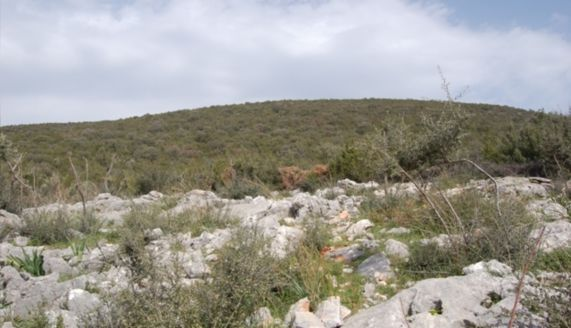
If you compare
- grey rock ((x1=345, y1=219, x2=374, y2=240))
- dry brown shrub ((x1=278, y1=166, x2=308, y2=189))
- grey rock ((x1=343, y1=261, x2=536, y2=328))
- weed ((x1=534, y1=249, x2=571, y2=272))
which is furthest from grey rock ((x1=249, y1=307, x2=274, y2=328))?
dry brown shrub ((x1=278, y1=166, x2=308, y2=189))

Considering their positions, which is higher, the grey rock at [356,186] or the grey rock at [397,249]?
the grey rock at [356,186]

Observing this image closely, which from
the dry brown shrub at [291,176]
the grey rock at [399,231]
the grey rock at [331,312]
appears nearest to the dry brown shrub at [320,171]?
the dry brown shrub at [291,176]

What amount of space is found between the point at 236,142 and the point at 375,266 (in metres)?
25.6

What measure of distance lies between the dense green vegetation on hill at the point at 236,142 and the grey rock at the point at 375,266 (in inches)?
301

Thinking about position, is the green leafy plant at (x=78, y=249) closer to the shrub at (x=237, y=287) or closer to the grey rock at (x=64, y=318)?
the grey rock at (x=64, y=318)

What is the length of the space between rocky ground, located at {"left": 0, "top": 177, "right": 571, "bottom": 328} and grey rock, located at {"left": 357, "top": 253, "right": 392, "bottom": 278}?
0.01 meters

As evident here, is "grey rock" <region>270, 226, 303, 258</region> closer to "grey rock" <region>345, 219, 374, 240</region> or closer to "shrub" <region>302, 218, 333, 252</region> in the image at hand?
"shrub" <region>302, 218, 333, 252</region>

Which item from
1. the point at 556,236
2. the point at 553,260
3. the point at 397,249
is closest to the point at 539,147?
the point at 556,236

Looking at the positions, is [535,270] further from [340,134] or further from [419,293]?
[340,134]

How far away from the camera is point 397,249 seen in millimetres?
6387

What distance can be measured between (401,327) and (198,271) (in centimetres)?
255

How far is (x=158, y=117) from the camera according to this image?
4050 centimetres

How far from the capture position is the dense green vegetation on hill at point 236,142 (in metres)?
16.2

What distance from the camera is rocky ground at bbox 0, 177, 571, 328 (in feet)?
13.5
